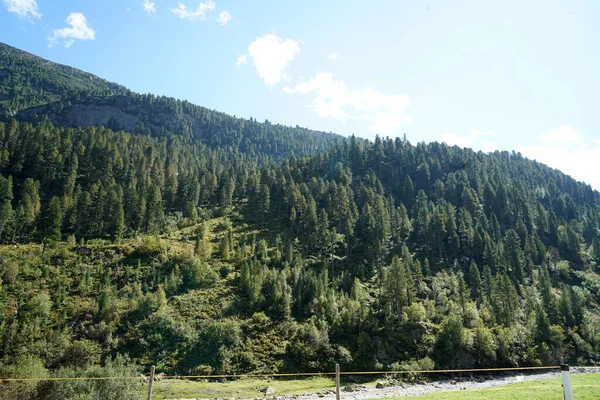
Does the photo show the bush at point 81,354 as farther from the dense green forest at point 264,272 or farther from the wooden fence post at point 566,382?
the wooden fence post at point 566,382

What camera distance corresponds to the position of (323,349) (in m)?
58.9

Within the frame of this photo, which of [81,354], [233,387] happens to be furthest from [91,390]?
[81,354]

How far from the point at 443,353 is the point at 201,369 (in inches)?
1654

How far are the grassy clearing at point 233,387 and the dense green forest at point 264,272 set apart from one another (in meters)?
4.12

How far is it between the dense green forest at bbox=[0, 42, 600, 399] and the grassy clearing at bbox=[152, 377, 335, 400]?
4.12m

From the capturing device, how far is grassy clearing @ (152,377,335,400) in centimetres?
4288

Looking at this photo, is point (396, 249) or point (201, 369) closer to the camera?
point (201, 369)

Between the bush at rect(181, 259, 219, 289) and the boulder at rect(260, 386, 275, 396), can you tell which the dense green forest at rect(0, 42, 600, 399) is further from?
the boulder at rect(260, 386, 275, 396)

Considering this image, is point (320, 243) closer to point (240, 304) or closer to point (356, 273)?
point (356, 273)

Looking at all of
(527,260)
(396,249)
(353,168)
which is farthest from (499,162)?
(396,249)

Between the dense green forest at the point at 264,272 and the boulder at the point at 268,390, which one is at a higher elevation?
the dense green forest at the point at 264,272

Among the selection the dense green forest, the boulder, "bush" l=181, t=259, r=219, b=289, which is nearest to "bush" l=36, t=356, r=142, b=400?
the dense green forest

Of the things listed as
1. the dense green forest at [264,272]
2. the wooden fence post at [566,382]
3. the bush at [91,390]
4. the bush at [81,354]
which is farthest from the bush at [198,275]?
the wooden fence post at [566,382]

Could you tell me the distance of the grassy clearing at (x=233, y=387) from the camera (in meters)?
42.9
